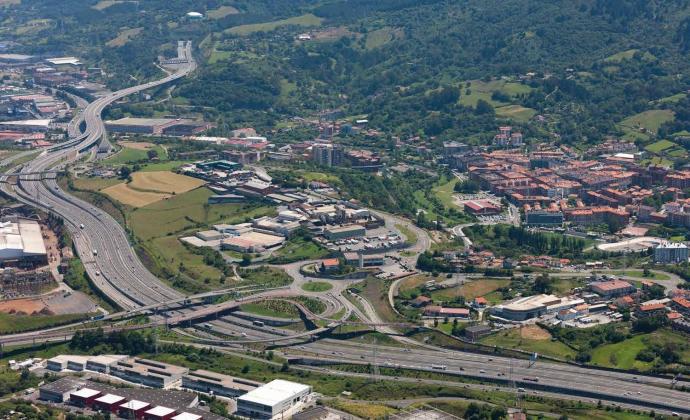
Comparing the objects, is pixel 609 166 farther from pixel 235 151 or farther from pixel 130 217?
pixel 130 217

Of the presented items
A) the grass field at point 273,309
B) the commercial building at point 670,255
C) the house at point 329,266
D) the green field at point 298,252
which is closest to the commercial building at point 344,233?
the green field at point 298,252

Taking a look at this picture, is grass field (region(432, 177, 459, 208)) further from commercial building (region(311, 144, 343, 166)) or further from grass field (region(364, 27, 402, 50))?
grass field (region(364, 27, 402, 50))

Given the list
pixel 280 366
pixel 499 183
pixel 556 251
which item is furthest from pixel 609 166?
pixel 280 366

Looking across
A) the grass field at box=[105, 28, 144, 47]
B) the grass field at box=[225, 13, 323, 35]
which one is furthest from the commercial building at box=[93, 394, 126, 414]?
the grass field at box=[105, 28, 144, 47]

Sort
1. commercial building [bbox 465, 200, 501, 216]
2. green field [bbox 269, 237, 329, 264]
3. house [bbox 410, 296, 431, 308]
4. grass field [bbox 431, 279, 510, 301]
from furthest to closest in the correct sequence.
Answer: commercial building [bbox 465, 200, 501, 216]
green field [bbox 269, 237, 329, 264]
grass field [bbox 431, 279, 510, 301]
house [bbox 410, 296, 431, 308]

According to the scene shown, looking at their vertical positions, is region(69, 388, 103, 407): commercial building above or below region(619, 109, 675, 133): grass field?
below

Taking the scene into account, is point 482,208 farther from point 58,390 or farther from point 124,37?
point 124,37
